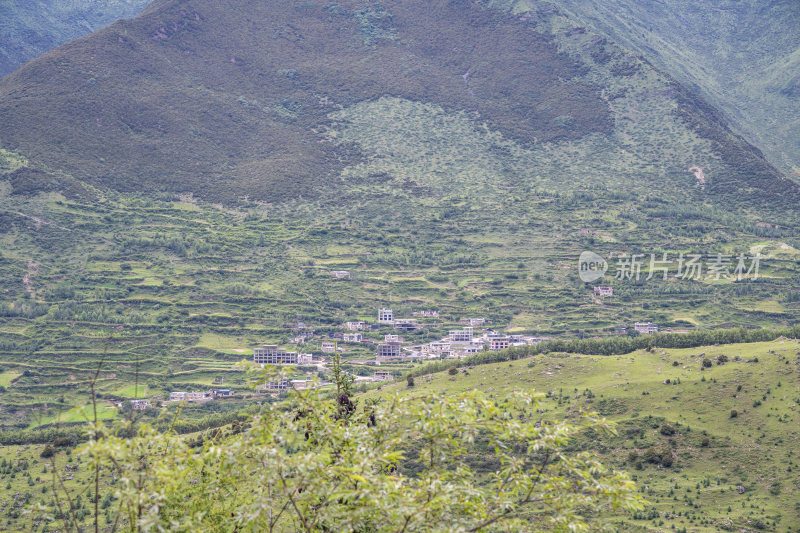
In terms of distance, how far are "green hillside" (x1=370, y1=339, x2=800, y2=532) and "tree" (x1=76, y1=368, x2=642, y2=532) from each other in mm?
15152

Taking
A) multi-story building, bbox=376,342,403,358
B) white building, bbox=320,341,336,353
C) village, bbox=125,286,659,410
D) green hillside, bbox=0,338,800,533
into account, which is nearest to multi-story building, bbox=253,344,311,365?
village, bbox=125,286,659,410

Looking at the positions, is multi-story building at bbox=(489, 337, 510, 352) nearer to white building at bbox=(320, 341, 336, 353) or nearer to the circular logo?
white building at bbox=(320, 341, 336, 353)

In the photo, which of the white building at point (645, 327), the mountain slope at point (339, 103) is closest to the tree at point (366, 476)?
the white building at point (645, 327)

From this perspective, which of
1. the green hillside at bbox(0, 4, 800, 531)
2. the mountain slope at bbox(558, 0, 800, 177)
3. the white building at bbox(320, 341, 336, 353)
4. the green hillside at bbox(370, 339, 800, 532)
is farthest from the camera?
the mountain slope at bbox(558, 0, 800, 177)

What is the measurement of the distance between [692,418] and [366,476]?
31.9 m

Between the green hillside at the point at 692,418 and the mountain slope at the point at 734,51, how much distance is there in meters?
98.6

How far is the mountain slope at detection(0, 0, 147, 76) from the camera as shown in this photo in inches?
6555

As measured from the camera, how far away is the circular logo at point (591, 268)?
82.1m

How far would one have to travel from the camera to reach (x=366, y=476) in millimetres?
6887

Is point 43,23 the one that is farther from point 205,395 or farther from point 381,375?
point 381,375

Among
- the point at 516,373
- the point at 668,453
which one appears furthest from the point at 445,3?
the point at 668,453

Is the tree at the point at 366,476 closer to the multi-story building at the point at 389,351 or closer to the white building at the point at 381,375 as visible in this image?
the white building at the point at 381,375

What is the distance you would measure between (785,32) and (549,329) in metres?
149

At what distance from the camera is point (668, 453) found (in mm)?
31344
